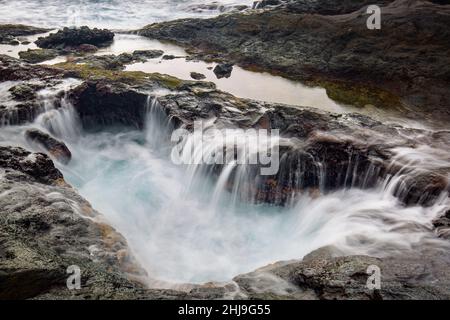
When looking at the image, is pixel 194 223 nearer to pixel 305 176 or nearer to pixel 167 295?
pixel 305 176

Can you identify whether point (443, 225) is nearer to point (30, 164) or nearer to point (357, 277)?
point (357, 277)

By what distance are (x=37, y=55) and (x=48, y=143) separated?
12.5 meters

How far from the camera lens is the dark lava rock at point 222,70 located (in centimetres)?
2084

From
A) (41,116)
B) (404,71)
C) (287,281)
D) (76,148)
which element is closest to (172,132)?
(76,148)

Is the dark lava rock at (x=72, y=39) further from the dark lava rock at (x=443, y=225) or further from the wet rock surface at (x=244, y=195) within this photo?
the dark lava rock at (x=443, y=225)

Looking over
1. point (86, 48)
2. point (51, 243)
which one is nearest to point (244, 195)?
point (51, 243)

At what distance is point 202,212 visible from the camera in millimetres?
12742

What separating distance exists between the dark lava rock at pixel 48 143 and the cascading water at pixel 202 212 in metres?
0.39

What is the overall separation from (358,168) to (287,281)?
18.7ft

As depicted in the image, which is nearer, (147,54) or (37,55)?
(37,55)

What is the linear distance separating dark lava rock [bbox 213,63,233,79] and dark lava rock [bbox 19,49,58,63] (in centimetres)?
1096

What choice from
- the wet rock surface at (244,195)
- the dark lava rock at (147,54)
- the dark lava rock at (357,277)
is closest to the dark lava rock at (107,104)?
the wet rock surface at (244,195)

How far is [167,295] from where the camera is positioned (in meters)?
6.62

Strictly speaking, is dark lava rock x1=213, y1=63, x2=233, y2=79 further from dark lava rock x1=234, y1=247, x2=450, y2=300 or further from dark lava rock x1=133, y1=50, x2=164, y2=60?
dark lava rock x1=234, y1=247, x2=450, y2=300
